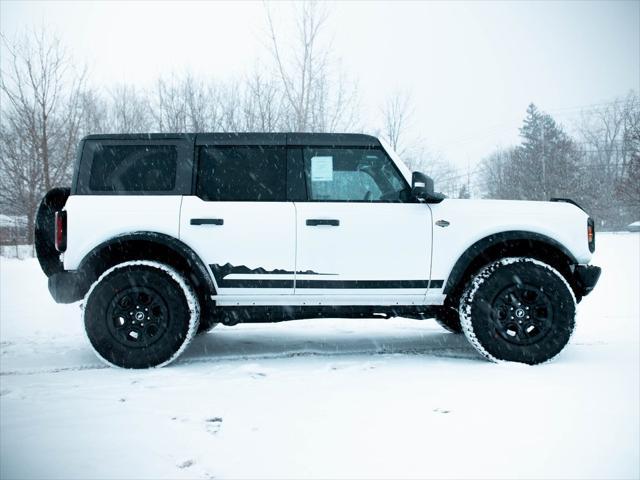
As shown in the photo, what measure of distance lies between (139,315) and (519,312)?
289 cm

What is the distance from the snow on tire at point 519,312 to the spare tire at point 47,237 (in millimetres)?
3367

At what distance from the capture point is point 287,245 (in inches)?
149

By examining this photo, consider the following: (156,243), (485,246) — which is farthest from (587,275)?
(156,243)

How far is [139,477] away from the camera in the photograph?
2.01 meters

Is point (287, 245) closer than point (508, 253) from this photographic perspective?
Yes

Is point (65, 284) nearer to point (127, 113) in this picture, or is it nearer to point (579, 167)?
point (127, 113)

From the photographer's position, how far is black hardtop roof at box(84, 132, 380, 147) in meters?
3.97

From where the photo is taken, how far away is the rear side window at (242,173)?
12.7 feet

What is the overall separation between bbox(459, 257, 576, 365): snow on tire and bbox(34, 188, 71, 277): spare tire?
3.37 m

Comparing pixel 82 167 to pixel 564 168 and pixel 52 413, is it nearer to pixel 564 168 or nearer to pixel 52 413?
pixel 52 413

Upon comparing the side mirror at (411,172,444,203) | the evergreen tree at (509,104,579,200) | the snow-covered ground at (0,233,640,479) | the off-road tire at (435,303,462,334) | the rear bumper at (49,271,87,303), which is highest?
the evergreen tree at (509,104,579,200)

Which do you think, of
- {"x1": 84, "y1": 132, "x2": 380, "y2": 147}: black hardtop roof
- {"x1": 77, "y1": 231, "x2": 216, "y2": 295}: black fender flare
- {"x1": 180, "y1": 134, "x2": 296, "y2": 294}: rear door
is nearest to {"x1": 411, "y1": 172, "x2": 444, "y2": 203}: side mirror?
{"x1": 84, "y1": 132, "x2": 380, "y2": 147}: black hardtop roof

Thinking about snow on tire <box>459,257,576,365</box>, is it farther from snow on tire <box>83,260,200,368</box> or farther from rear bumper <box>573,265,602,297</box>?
snow on tire <box>83,260,200,368</box>

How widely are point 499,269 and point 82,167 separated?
338cm
